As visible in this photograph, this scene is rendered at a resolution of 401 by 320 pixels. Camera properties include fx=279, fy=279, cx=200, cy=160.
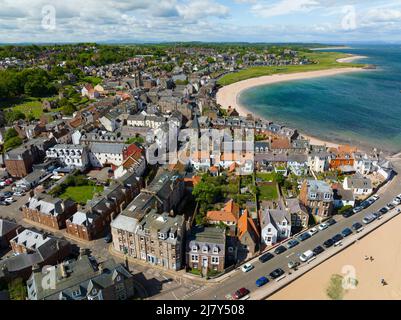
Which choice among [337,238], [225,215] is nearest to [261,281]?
[225,215]

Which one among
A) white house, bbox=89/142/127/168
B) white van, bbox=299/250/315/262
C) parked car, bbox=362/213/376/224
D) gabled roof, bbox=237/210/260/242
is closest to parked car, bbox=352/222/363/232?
parked car, bbox=362/213/376/224

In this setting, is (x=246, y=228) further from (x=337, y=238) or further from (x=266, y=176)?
(x=266, y=176)

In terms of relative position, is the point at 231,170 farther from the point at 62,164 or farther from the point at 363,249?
the point at 62,164

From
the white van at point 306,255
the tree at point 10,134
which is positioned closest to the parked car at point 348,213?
the white van at point 306,255

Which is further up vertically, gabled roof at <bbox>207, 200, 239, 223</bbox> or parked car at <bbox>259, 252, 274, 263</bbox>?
gabled roof at <bbox>207, 200, 239, 223</bbox>

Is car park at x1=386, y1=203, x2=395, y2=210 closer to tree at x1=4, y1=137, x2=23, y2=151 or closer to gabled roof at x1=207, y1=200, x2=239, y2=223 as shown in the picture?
gabled roof at x1=207, y1=200, x2=239, y2=223
